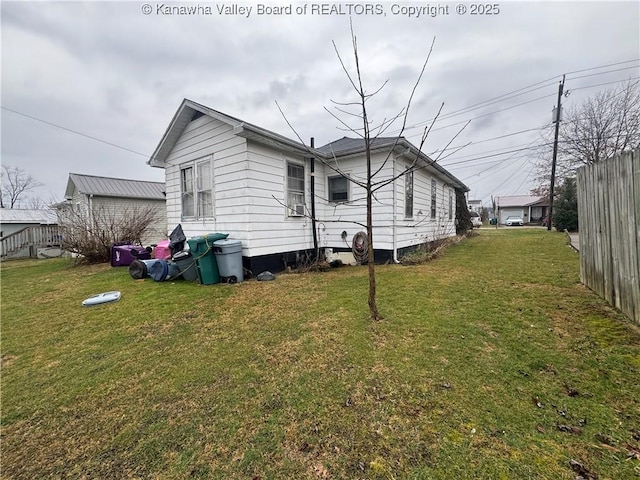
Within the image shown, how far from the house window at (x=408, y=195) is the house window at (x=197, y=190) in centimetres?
578

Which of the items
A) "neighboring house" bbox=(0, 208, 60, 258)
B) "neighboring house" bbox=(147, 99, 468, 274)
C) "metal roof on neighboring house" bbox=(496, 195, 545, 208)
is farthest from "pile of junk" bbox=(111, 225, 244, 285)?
"metal roof on neighboring house" bbox=(496, 195, 545, 208)

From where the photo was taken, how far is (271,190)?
694cm

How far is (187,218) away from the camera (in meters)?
8.12

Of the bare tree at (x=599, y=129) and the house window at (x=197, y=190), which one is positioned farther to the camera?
the bare tree at (x=599, y=129)

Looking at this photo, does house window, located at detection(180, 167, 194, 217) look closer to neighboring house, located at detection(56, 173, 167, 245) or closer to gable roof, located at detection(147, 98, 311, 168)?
gable roof, located at detection(147, 98, 311, 168)

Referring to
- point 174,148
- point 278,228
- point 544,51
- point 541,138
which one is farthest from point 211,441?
point 541,138

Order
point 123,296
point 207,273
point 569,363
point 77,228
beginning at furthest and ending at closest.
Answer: point 77,228 → point 207,273 → point 123,296 → point 569,363

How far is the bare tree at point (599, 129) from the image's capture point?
54.4ft

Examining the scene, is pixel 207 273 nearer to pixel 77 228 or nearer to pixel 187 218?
pixel 187 218

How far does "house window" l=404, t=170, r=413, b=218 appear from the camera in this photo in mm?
8531

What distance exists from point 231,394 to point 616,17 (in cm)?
1345

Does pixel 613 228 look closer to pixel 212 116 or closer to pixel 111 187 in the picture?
pixel 212 116

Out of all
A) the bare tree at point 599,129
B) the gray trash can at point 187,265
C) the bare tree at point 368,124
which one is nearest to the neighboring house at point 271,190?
the gray trash can at point 187,265

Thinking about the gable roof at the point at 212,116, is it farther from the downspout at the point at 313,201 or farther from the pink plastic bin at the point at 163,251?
the pink plastic bin at the point at 163,251
